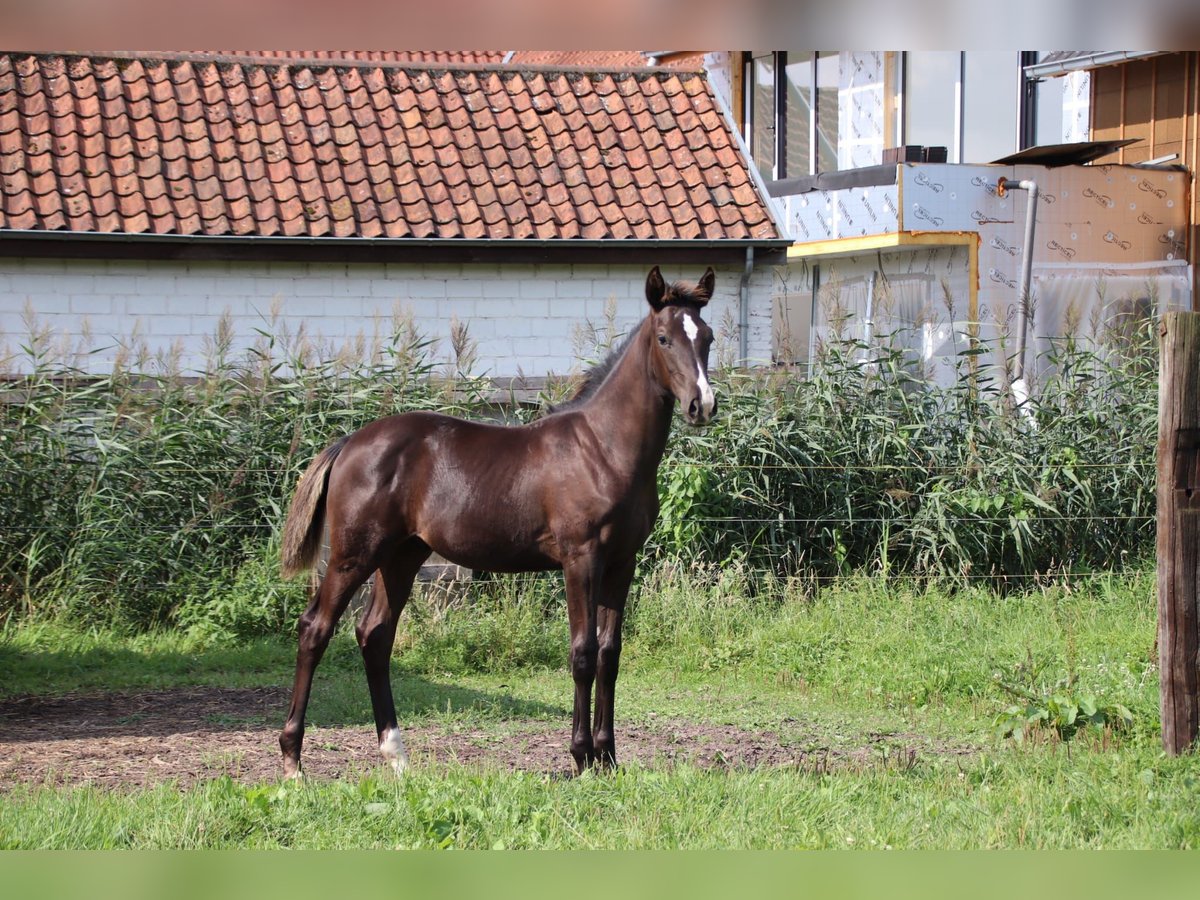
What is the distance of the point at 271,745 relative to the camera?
7105 mm

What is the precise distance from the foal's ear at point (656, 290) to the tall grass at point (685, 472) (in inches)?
171

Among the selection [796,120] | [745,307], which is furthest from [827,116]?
[745,307]

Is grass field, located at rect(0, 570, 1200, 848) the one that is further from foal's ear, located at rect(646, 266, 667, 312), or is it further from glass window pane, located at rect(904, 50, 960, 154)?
glass window pane, located at rect(904, 50, 960, 154)

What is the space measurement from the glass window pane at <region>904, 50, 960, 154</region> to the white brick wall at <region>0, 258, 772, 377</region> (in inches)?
249

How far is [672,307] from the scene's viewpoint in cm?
621

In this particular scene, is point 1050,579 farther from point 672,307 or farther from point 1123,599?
point 672,307

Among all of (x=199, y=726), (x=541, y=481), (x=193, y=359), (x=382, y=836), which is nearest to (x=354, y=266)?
(x=193, y=359)

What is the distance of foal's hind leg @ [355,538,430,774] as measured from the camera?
21.6 feet

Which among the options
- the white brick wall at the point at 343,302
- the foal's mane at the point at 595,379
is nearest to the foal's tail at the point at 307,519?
the foal's mane at the point at 595,379

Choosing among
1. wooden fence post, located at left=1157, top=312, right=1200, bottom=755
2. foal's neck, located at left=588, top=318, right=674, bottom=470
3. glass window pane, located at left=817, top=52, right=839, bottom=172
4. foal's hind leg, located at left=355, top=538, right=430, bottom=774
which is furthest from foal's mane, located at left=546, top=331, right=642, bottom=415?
glass window pane, located at left=817, top=52, right=839, bottom=172

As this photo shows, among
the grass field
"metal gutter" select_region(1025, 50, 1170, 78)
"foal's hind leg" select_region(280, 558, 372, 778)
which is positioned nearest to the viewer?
the grass field

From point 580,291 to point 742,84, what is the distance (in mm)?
9695

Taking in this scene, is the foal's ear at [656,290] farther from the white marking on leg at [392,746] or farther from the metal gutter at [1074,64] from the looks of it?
the metal gutter at [1074,64]

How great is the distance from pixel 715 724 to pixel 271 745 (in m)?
2.60
